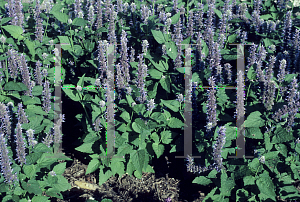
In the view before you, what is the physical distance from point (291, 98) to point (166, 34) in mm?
2289

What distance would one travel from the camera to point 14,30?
6.18 m

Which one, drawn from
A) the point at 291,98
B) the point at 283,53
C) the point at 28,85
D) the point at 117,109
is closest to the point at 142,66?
the point at 117,109

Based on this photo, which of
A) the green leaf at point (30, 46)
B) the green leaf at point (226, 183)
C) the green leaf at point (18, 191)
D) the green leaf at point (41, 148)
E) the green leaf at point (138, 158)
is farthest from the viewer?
the green leaf at point (30, 46)

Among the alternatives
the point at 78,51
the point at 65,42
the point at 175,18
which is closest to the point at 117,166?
the point at 78,51

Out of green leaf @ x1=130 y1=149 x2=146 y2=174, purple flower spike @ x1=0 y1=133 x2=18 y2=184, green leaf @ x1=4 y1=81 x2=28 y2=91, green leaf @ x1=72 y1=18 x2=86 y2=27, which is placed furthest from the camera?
green leaf @ x1=72 y1=18 x2=86 y2=27

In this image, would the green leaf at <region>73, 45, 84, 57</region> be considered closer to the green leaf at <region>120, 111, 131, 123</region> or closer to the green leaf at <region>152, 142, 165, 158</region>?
the green leaf at <region>120, 111, 131, 123</region>

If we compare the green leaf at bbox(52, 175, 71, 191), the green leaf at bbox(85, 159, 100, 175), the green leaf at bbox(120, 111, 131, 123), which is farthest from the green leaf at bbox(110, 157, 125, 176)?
the green leaf at bbox(52, 175, 71, 191)

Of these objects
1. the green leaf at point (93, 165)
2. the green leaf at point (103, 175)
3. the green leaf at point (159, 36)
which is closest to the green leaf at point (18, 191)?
the green leaf at point (93, 165)

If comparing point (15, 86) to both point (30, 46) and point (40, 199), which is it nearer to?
point (30, 46)

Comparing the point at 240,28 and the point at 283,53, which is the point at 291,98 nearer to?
the point at 283,53

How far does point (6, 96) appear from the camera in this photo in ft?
18.2

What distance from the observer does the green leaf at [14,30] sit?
6129mm

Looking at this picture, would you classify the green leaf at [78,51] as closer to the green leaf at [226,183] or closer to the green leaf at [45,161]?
the green leaf at [45,161]

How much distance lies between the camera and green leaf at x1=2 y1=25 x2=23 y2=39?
613cm
